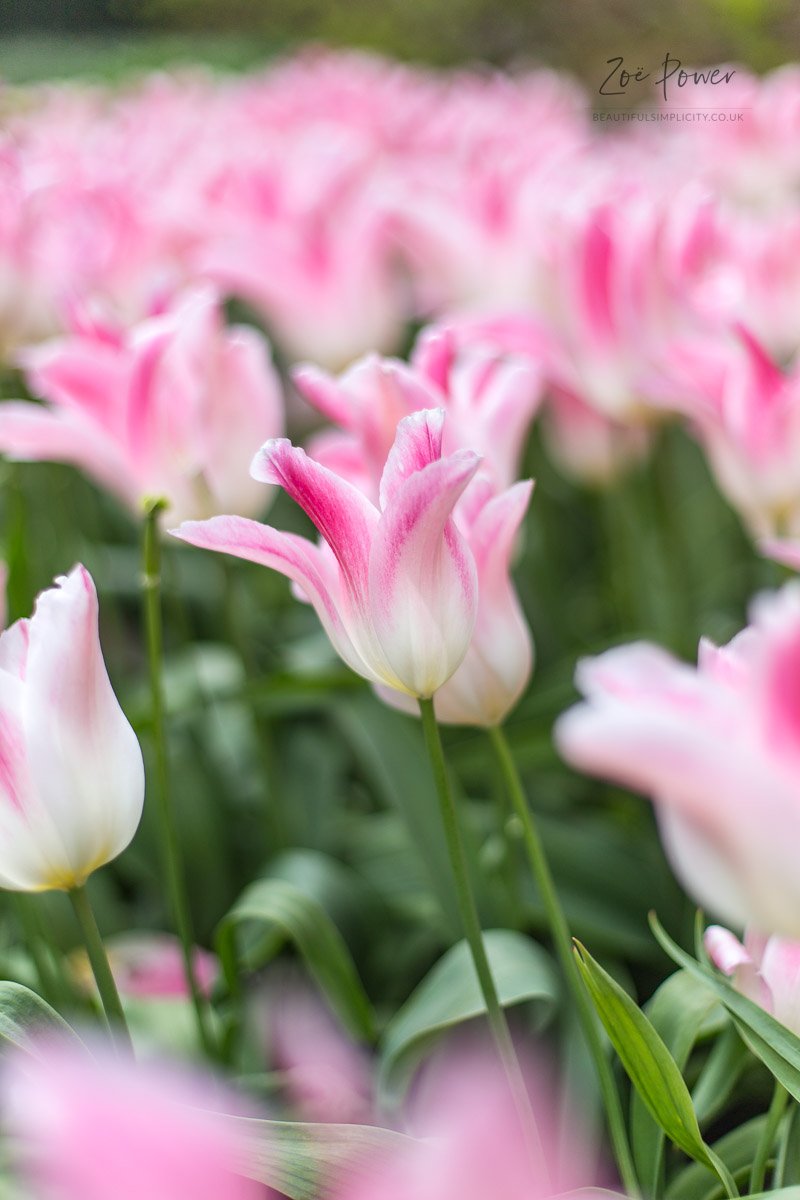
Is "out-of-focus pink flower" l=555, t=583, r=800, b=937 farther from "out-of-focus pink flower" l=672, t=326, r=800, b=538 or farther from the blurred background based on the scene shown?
the blurred background

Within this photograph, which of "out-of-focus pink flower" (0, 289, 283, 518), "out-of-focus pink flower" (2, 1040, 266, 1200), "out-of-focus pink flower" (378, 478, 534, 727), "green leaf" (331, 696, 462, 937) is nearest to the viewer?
"out-of-focus pink flower" (2, 1040, 266, 1200)

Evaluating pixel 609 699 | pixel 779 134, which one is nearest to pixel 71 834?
pixel 609 699

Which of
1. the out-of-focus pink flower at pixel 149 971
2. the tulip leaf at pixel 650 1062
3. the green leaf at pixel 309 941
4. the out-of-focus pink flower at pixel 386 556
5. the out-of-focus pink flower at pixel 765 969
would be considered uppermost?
the out-of-focus pink flower at pixel 386 556

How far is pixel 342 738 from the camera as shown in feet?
4.72

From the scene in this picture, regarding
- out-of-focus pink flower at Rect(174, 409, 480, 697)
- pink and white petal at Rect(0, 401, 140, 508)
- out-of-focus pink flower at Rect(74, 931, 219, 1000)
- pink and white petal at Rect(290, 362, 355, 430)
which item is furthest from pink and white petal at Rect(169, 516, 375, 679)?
out-of-focus pink flower at Rect(74, 931, 219, 1000)

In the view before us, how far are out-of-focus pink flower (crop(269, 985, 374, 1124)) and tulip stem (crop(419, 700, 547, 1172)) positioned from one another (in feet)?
0.91

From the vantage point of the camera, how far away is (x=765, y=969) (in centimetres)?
53

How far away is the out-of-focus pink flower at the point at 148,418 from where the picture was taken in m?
0.84

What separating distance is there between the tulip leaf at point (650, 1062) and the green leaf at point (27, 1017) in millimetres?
201

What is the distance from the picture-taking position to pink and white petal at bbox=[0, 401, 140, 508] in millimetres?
854

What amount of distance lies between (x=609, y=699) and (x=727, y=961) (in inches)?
7.8

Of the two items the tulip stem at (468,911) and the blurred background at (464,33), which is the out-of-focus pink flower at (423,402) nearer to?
the tulip stem at (468,911)

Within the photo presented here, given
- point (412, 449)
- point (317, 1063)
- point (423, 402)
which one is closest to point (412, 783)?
point (317, 1063)

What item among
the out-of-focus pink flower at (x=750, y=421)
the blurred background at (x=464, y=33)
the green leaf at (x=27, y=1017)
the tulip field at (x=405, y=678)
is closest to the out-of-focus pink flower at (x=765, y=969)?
the tulip field at (x=405, y=678)
